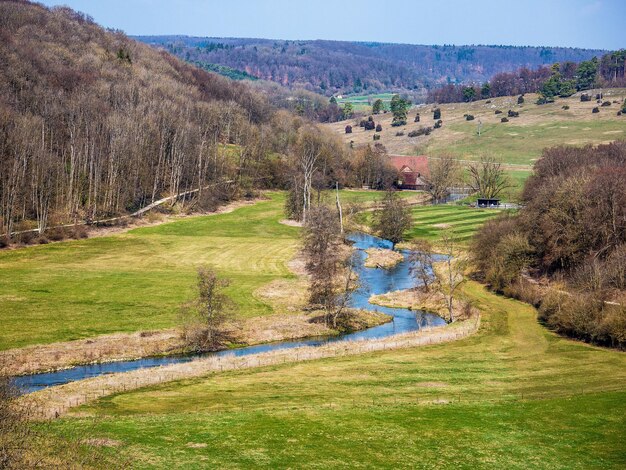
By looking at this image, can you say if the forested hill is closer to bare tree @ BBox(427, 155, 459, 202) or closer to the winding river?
bare tree @ BBox(427, 155, 459, 202)

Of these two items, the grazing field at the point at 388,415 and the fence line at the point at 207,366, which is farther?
the fence line at the point at 207,366

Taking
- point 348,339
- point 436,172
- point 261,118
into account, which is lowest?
point 348,339

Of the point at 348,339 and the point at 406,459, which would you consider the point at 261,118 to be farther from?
the point at 406,459

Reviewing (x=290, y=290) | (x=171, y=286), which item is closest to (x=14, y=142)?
(x=171, y=286)

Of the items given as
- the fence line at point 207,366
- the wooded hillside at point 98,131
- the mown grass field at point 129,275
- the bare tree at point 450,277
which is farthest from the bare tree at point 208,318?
the wooded hillside at point 98,131

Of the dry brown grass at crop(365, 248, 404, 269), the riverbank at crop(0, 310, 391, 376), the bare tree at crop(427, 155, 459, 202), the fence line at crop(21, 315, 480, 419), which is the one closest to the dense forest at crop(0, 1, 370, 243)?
the bare tree at crop(427, 155, 459, 202)

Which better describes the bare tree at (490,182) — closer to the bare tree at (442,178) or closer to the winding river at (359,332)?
the bare tree at (442,178)

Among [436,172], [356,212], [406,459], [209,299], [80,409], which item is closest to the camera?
[406,459]

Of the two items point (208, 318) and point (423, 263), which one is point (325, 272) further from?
point (423, 263)
